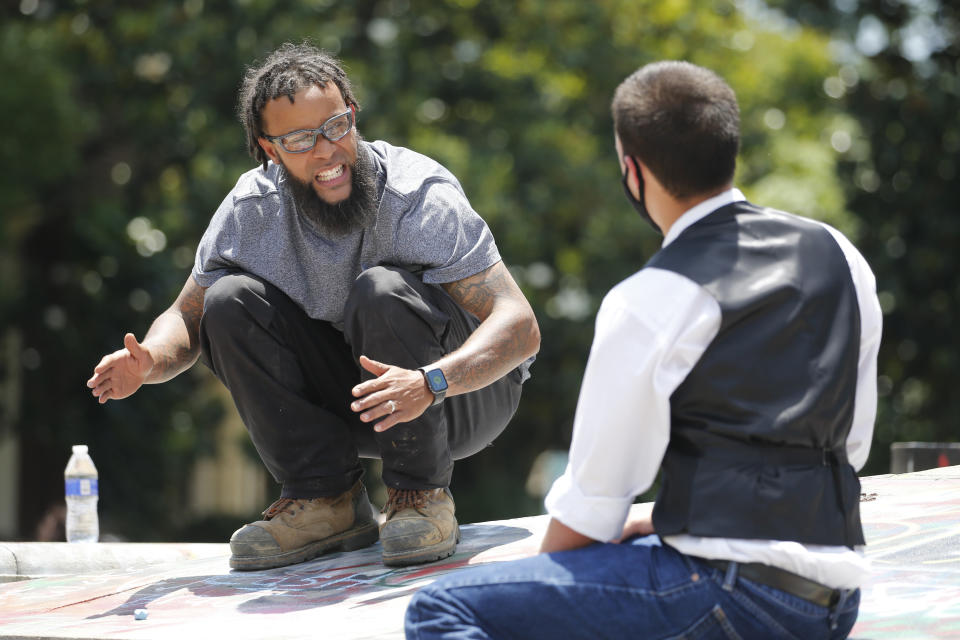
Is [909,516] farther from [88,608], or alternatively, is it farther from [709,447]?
[88,608]

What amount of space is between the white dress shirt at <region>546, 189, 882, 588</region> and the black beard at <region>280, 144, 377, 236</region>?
5.41ft

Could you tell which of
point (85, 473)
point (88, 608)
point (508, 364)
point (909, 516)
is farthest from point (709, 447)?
point (85, 473)

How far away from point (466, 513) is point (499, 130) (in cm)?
442

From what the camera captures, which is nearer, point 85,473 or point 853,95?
point 85,473

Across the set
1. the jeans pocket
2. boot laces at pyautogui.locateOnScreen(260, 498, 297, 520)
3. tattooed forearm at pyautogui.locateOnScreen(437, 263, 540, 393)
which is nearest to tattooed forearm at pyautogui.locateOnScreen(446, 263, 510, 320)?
tattooed forearm at pyautogui.locateOnScreen(437, 263, 540, 393)

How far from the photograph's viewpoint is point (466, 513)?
47.1 feet

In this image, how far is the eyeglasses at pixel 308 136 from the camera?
3848 mm

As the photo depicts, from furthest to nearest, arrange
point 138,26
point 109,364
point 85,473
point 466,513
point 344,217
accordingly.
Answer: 1. point 466,513
2. point 138,26
3. point 85,473
4. point 344,217
5. point 109,364

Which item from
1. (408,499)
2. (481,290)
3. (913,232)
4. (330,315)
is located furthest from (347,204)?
(913,232)

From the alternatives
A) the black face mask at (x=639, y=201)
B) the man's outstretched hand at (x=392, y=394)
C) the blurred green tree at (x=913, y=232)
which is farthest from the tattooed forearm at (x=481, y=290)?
the blurred green tree at (x=913, y=232)

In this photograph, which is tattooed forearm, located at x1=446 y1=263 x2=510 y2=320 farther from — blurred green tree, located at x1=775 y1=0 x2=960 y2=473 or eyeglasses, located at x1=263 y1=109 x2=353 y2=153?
blurred green tree, located at x1=775 y1=0 x2=960 y2=473

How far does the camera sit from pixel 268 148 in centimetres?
397

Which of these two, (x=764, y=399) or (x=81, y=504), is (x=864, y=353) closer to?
(x=764, y=399)

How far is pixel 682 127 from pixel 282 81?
1.80 metres
